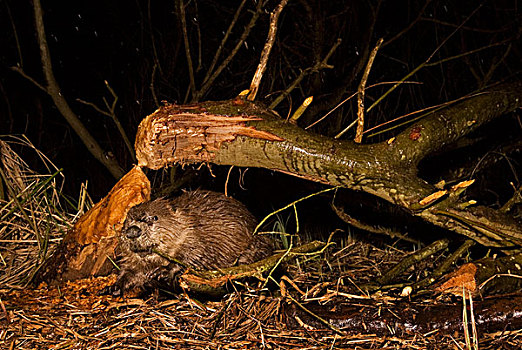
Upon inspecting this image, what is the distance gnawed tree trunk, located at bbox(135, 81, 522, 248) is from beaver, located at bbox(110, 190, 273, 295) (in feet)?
1.39

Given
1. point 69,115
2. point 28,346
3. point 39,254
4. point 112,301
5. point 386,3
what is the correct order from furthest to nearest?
1. point 386,3
2. point 69,115
3. point 39,254
4. point 112,301
5. point 28,346

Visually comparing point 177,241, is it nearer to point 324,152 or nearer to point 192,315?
point 192,315

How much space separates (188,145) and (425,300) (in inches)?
45.0

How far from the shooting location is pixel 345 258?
11.2 feet

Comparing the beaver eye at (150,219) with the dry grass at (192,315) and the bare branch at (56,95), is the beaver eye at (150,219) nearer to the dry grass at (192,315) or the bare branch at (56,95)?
the dry grass at (192,315)

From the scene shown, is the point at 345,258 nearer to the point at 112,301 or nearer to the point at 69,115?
the point at 112,301

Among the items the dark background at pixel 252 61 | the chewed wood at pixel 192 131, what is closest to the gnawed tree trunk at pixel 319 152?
the chewed wood at pixel 192 131

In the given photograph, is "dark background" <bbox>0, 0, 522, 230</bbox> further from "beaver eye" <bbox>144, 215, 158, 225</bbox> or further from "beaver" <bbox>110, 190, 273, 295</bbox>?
"beaver eye" <bbox>144, 215, 158, 225</bbox>

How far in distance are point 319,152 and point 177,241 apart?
938 mm

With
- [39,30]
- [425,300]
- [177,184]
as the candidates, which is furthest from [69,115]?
[425,300]

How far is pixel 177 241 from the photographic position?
2.92 m

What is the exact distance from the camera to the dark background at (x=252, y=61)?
4.10 meters

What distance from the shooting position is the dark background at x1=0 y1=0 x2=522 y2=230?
4.10 m

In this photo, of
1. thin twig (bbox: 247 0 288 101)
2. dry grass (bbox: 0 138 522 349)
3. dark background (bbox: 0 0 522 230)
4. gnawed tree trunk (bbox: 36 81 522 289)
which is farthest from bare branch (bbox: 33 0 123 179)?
thin twig (bbox: 247 0 288 101)
